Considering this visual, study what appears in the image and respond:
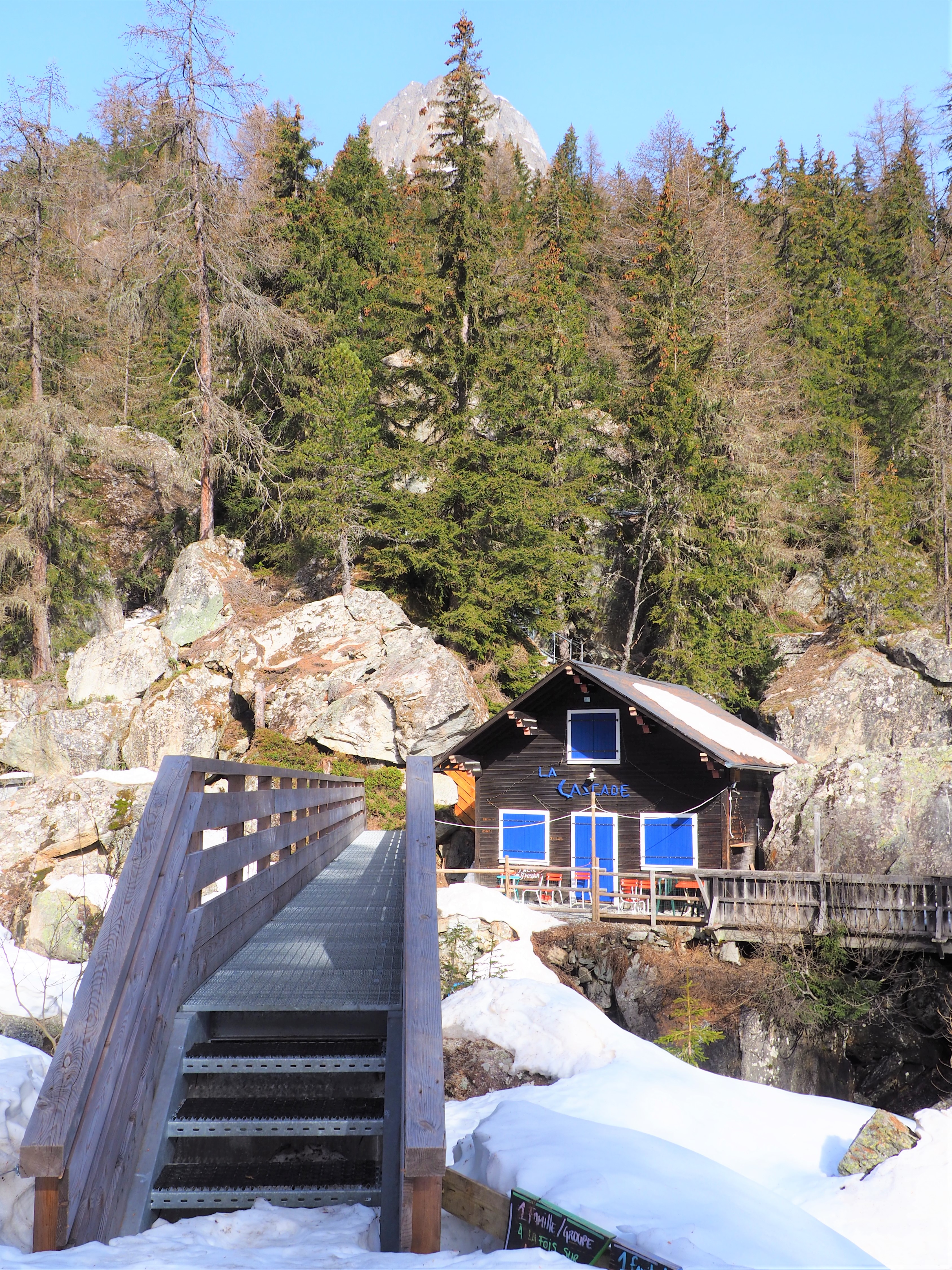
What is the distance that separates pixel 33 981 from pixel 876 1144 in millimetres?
10087

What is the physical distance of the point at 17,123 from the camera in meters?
27.2

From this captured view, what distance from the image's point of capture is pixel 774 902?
680 inches

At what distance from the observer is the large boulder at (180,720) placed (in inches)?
1074

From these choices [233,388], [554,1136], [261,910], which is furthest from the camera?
[233,388]

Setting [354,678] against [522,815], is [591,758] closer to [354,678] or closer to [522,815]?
[522,815]

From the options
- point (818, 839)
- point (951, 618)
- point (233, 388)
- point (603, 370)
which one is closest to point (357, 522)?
point (233, 388)

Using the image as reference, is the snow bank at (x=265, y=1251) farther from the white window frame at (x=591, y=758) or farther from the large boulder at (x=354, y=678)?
the large boulder at (x=354, y=678)

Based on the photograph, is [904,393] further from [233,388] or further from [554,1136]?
[554,1136]

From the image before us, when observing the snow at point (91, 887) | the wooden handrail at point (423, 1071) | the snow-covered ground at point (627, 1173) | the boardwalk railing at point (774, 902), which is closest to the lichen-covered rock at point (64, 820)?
the snow at point (91, 887)

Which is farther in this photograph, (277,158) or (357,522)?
(277,158)

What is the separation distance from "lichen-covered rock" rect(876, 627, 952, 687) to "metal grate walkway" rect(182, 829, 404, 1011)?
26.1m

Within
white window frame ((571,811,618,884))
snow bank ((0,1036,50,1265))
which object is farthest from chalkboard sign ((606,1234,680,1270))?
white window frame ((571,811,618,884))

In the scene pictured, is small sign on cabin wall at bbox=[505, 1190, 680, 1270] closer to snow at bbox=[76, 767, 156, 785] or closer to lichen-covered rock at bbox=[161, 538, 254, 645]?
snow at bbox=[76, 767, 156, 785]

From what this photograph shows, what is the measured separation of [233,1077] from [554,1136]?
153 centimetres
